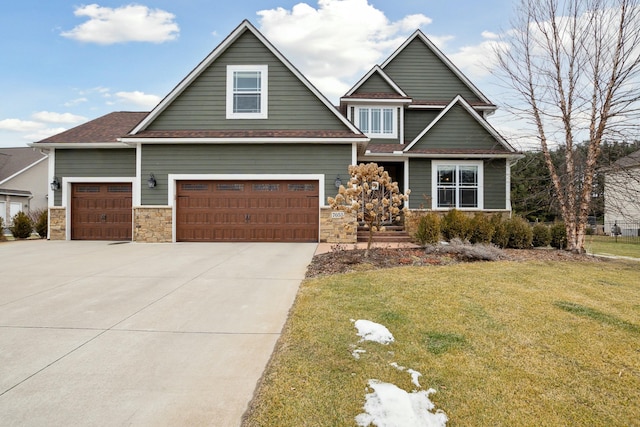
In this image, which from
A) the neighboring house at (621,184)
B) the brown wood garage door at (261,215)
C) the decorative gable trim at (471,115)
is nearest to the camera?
the neighboring house at (621,184)

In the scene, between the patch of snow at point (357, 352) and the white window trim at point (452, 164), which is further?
the white window trim at point (452, 164)

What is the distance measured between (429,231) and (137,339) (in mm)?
8306

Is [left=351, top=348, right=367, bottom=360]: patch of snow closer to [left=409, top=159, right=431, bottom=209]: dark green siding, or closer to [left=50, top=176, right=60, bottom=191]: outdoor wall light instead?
[left=409, top=159, right=431, bottom=209]: dark green siding

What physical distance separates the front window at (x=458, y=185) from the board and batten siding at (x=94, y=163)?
12101 millimetres

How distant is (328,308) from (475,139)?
39.7 feet

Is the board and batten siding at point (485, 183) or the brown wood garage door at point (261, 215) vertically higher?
the board and batten siding at point (485, 183)

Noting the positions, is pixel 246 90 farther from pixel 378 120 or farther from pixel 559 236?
pixel 559 236

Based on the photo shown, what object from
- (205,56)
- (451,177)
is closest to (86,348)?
(205,56)

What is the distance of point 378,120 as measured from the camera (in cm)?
1580

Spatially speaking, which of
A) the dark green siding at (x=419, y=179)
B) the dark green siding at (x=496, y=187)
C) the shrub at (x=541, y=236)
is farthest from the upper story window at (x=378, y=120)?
the shrub at (x=541, y=236)

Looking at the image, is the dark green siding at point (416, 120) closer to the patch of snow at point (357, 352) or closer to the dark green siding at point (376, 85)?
the dark green siding at point (376, 85)

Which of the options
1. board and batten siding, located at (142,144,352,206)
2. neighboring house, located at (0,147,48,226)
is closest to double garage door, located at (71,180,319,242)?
board and batten siding, located at (142,144,352,206)

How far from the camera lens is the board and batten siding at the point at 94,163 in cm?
1338

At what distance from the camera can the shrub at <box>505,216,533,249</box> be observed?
11336 millimetres
